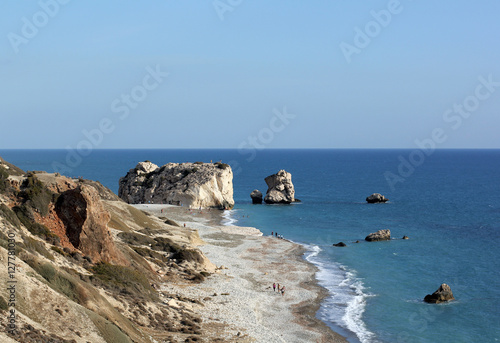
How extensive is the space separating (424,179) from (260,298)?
519 ft

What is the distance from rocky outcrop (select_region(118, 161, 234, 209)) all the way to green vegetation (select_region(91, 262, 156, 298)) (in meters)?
67.6

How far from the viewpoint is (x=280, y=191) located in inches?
4564

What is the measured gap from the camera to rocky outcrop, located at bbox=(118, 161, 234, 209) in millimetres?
103438

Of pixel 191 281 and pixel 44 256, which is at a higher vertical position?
pixel 44 256

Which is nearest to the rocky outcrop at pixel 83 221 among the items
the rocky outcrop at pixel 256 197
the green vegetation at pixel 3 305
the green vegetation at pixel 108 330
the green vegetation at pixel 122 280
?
the green vegetation at pixel 122 280

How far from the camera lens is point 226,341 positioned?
3053 centimetres

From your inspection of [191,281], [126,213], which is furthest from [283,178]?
[191,281]

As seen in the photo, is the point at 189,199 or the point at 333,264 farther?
the point at 189,199

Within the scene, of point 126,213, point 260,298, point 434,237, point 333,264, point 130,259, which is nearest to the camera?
point 130,259

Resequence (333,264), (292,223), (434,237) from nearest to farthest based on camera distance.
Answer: (333,264) → (434,237) → (292,223)

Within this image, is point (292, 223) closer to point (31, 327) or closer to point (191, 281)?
point (191, 281)

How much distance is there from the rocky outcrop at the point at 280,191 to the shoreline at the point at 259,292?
142 ft

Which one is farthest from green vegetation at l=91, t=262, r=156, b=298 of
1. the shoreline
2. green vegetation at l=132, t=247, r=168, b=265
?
green vegetation at l=132, t=247, r=168, b=265

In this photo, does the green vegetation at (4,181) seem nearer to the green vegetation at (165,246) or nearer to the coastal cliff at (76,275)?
the coastal cliff at (76,275)
